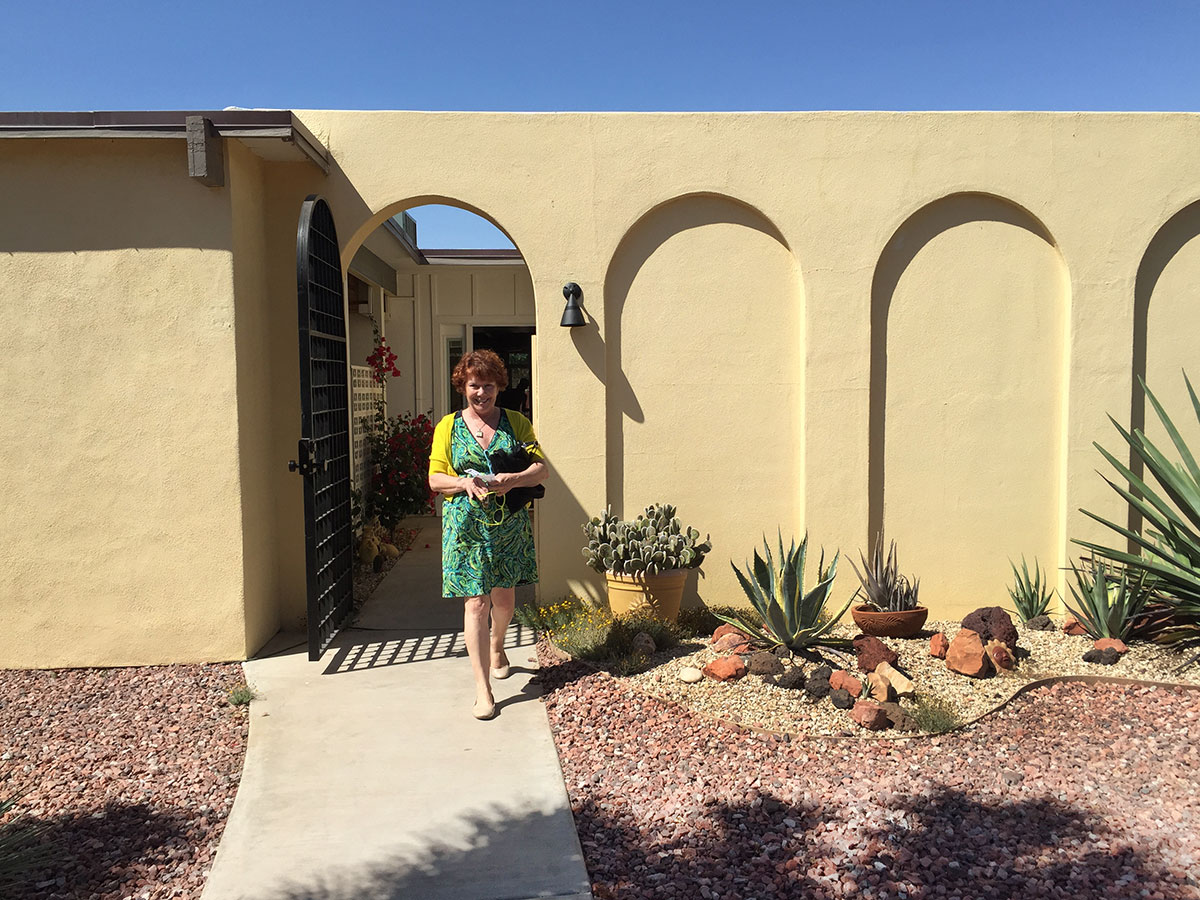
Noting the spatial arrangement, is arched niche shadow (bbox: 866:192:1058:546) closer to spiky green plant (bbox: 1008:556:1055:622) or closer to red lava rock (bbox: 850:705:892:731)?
spiky green plant (bbox: 1008:556:1055:622)

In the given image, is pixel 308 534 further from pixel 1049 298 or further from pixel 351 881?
pixel 1049 298

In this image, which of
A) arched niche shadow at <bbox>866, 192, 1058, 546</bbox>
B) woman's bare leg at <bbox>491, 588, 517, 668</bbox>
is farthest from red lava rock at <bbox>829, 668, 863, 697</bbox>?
arched niche shadow at <bbox>866, 192, 1058, 546</bbox>

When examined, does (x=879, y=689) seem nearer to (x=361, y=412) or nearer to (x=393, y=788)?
(x=393, y=788)

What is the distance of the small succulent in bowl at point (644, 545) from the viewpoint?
5.47 m

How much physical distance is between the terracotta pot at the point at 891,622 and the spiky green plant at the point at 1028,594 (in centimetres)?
88

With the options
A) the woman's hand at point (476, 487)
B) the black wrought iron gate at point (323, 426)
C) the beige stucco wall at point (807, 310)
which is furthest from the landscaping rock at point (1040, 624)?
the black wrought iron gate at point (323, 426)

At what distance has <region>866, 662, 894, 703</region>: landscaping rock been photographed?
4.36m

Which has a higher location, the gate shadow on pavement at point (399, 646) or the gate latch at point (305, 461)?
the gate latch at point (305, 461)

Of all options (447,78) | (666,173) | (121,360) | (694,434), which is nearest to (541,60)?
(447,78)

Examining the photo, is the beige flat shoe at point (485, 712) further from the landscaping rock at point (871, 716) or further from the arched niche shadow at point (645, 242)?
the arched niche shadow at point (645, 242)

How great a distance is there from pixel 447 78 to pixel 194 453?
562 cm

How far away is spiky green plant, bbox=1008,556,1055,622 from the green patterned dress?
3.44 m

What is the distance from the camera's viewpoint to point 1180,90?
8.78m

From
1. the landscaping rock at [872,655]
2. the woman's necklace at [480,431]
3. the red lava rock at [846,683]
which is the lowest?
the red lava rock at [846,683]
